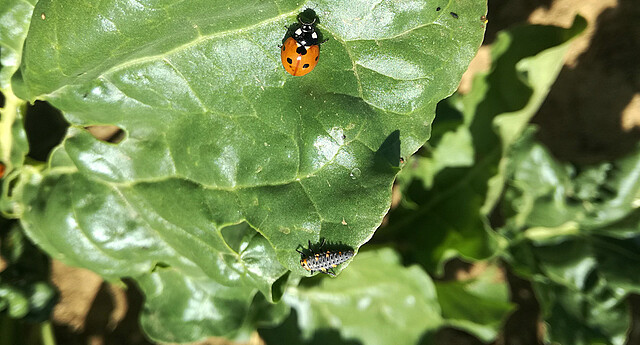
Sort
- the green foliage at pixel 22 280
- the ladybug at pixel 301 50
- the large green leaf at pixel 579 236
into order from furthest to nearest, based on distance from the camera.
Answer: the large green leaf at pixel 579 236
the green foliage at pixel 22 280
the ladybug at pixel 301 50

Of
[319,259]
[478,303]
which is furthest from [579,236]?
[319,259]

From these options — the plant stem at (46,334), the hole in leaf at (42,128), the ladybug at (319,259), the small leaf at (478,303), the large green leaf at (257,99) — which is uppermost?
the large green leaf at (257,99)

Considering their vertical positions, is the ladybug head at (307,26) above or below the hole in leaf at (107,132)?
above

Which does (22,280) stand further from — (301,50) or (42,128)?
(301,50)

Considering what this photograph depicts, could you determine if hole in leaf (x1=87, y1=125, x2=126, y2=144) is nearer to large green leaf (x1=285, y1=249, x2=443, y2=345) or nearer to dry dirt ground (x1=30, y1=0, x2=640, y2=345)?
dry dirt ground (x1=30, y1=0, x2=640, y2=345)

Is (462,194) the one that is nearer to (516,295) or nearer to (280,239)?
(516,295)

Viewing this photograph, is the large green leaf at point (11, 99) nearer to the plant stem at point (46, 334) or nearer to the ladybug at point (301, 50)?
the ladybug at point (301, 50)

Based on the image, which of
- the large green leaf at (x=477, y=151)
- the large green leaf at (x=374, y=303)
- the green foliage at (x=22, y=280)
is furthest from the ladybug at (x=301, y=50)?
the green foliage at (x=22, y=280)
